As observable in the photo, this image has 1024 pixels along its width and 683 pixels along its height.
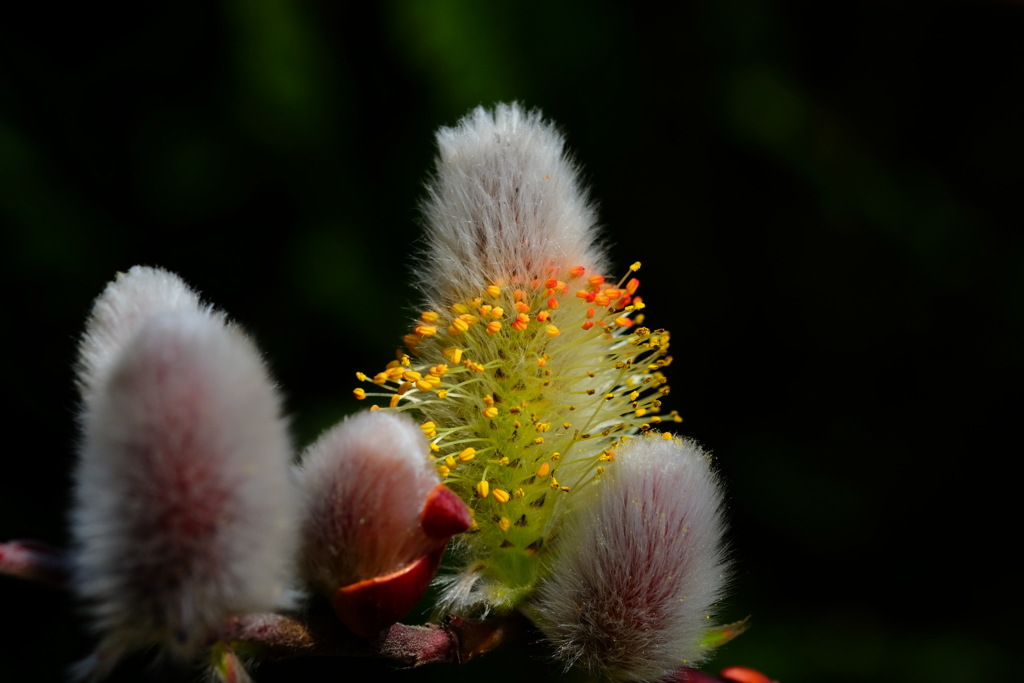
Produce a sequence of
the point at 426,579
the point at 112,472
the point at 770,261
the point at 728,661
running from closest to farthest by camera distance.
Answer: the point at 112,472 → the point at 426,579 → the point at 728,661 → the point at 770,261

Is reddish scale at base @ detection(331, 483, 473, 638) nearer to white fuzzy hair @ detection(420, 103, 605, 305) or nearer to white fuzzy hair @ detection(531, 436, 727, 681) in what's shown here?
white fuzzy hair @ detection(531, 436, 727, 681)

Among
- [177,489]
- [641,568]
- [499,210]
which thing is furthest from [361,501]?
[499,210]

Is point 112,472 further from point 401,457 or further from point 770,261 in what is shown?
point 770,261

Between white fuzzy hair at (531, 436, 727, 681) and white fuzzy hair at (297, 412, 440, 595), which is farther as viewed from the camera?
white fuzzy hair at (531, 436, 727, 681)

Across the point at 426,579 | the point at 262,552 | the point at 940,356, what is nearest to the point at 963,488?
the point at 940,356

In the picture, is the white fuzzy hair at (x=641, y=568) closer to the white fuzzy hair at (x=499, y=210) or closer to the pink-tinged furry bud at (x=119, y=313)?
the white fuzzy hair at (x=499, y=210)

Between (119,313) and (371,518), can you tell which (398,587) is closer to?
(371,518)

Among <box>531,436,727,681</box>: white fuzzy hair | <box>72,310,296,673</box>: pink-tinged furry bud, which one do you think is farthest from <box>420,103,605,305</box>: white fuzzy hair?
<box>72,310,296,673</box>: pink-tinged furry bud
